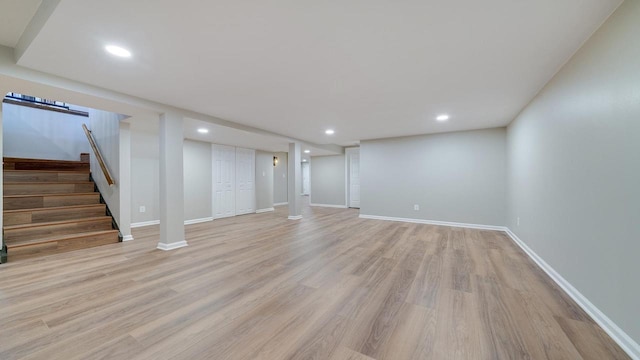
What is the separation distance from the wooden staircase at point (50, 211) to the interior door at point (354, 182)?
6.65m

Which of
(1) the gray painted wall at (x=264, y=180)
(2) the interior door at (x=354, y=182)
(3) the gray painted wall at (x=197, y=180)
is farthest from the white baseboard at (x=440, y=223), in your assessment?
(3) the gray painted wall at (x=197, y=180)

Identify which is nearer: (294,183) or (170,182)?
(170,182)

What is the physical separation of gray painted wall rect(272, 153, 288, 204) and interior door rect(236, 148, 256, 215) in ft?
4.34

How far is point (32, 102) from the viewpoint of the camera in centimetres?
544

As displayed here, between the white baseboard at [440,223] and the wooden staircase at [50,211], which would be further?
the white baseboard at [440,223]

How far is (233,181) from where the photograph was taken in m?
7.20

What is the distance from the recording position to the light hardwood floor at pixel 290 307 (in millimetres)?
1529

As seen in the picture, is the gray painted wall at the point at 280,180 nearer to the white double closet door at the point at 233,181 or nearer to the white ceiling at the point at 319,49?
the white double closet door at the point at 233,181

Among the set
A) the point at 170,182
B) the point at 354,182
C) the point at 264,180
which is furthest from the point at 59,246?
the point at 354,182

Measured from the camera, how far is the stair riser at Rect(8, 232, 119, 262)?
3202 mm

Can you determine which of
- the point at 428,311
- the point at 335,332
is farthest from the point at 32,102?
the point at 428,311

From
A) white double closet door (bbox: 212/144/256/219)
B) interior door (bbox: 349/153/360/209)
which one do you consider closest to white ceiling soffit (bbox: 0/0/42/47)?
white double closet door (bbox: 212/144/256/219)

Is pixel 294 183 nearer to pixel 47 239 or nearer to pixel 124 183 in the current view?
pixel 124 183

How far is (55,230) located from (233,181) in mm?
3859
